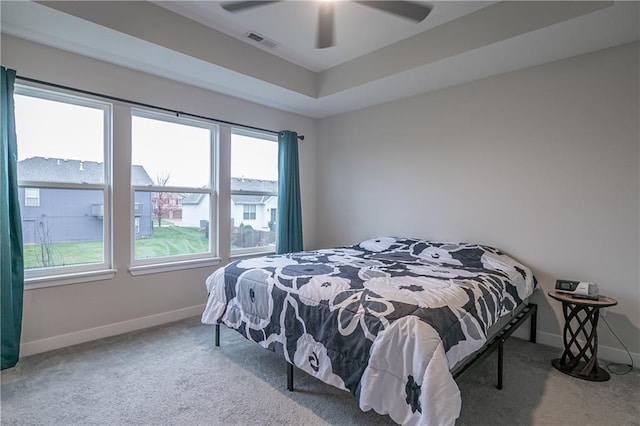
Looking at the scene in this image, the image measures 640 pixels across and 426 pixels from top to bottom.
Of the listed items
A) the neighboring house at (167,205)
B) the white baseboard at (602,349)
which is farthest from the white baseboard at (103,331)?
the white baseboard at (602,349)

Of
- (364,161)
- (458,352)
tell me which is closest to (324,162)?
(364,161)

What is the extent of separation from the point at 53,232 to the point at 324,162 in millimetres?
3202

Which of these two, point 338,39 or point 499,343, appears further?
point 338,39

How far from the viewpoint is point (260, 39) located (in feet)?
10.0

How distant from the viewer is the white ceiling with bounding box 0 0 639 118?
2271 mm

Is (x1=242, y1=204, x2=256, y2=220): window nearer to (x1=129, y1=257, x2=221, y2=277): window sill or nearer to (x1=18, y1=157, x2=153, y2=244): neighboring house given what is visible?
(x1=129, y1=257, x2=221, y2=277): window sill

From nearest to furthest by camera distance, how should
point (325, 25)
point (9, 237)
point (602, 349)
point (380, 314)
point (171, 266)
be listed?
point (380, 314), point (325, 25), point (9, 237), point (602, 349), point (171, 266)

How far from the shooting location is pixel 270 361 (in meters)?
2.45

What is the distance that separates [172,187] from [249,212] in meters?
1.03

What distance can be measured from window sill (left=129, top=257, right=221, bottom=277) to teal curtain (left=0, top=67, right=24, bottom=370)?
33.1 inches

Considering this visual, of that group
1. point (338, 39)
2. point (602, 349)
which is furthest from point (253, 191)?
point (602, 349)

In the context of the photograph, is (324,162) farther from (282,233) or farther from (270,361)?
(270,361)

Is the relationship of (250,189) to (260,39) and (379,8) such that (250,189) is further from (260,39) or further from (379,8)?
(379,8)

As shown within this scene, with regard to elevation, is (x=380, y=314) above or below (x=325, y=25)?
below
